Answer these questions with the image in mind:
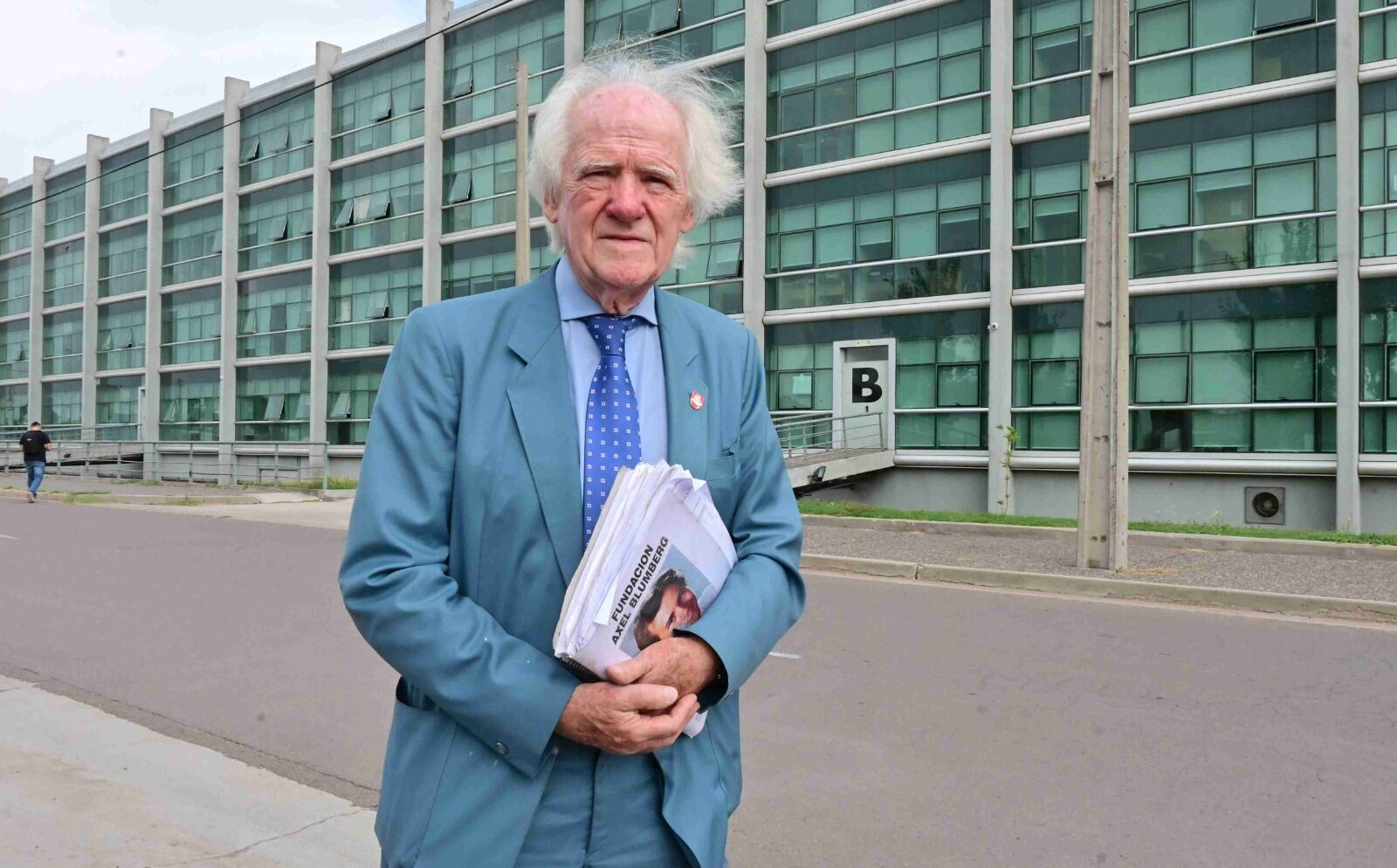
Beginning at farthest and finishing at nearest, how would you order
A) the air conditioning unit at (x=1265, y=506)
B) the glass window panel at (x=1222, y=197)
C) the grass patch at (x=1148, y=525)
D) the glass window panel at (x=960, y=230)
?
1. the glass window panel at (x=960, y=230)
2. the glass window panel at (x=1222, y=197)
3. the air conditioning unit at (x=1265, y=506)
4. the grass patch at (x=1148, y=525)

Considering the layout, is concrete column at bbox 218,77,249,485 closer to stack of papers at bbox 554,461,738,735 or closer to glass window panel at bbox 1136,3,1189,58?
glass window panel at bbox 1136,3,1189,58

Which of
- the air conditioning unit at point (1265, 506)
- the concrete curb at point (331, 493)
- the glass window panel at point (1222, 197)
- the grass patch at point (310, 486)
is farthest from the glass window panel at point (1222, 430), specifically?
the grass patch at point (310, 486)

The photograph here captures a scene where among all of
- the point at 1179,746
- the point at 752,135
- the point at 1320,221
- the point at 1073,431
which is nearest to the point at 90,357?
the point at 752,135

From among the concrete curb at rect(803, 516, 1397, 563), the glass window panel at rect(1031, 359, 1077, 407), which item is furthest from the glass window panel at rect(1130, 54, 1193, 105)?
the concrete curb at rect(803, 516, 1397, 563)

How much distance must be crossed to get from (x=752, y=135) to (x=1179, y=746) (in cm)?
2387

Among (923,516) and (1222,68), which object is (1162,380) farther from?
(923,516)

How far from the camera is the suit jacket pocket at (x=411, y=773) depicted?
173 cm

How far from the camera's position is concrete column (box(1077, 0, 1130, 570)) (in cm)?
1181

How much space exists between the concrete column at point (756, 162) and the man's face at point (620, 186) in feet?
84.9

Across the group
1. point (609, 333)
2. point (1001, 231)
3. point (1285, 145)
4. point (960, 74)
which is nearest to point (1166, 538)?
point (1285, 145)

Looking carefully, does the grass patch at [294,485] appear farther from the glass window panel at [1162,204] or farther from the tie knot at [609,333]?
the tie knot at [609,333]

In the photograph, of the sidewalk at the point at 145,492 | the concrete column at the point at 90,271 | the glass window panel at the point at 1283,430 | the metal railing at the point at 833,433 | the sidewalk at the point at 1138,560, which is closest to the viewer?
the sidewalk at the point at 1138,560

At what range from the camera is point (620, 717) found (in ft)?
5.39

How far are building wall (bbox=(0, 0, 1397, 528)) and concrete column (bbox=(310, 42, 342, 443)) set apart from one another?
102mm
